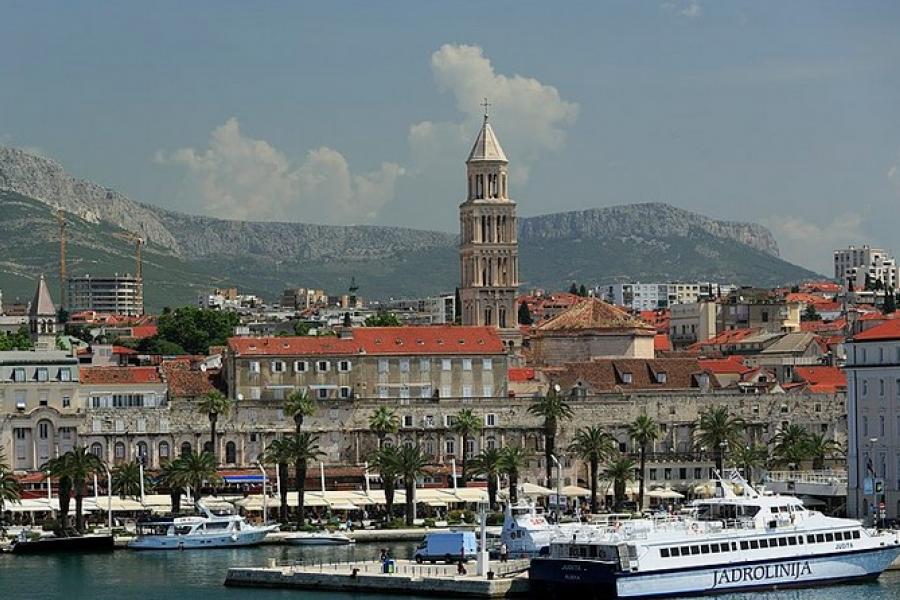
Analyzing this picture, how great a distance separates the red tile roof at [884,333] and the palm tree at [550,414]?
30193 mm

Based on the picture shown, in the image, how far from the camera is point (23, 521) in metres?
122

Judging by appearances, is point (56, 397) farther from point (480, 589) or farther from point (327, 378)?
point (480, 589)

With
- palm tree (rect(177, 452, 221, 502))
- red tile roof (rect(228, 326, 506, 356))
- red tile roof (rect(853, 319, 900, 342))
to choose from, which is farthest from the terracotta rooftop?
red tile roof (rect(853, 319, 900, 342))

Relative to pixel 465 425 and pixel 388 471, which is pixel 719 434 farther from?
pixel 388 471

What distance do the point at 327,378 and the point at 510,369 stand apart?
60.3 ft

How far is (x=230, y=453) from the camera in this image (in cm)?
13875

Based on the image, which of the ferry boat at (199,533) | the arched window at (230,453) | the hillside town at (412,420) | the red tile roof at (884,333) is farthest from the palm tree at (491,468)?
the red tile roof at (884,333)

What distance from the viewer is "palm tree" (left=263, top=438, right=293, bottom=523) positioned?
124 m

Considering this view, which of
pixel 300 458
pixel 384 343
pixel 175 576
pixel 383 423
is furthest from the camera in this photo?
pixel 384 343

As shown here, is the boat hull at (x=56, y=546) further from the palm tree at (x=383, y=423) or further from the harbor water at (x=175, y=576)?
the palm tree at (x=383, y=423)

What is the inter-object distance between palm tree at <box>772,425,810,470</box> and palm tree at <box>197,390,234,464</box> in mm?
32892

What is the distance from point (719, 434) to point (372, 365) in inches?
918

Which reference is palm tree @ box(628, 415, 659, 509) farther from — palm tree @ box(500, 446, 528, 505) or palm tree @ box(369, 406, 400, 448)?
palm tree @ box(369, 406, 400, 448)

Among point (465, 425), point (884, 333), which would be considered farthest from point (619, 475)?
point (884, 333)
